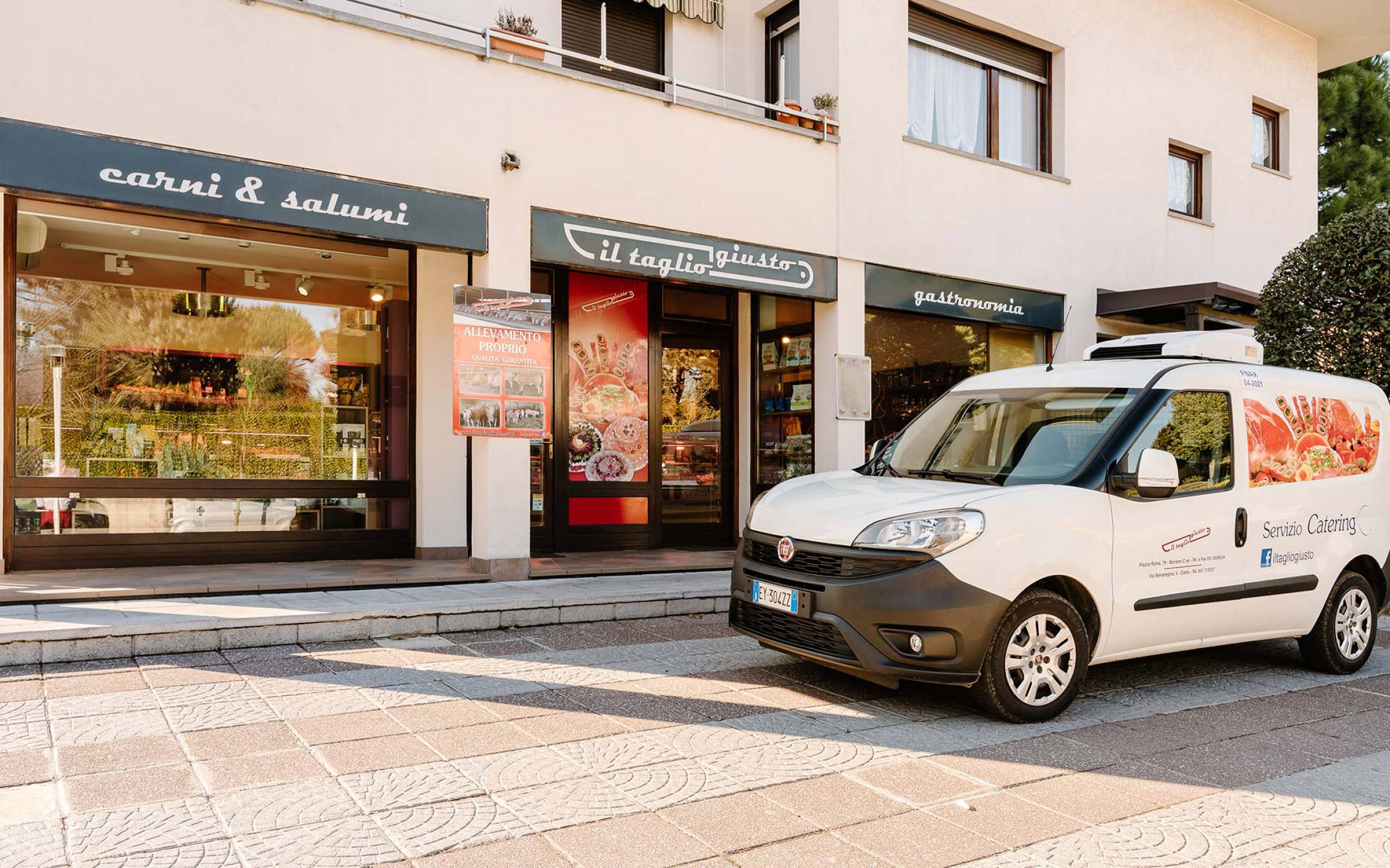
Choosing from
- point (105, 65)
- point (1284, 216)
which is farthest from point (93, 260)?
point (1284, 216)

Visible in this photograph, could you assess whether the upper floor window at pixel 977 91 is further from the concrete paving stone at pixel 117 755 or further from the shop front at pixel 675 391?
the concrete paving stone at pixel 117 755

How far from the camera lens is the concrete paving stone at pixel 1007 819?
3.74 metres

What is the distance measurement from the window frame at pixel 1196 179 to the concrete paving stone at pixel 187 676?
15434 mm

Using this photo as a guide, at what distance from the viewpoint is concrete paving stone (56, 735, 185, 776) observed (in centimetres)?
425

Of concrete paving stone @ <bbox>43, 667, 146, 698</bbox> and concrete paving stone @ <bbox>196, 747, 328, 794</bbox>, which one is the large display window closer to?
concrete paving stone @ <bbox>43, 667, 146, 698</bbox>

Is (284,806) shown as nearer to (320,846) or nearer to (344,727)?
(320,846)

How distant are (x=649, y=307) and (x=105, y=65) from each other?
→ 6245 mm

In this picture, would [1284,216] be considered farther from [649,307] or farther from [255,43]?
[255,43]

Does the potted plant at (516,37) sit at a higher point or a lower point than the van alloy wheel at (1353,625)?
higher

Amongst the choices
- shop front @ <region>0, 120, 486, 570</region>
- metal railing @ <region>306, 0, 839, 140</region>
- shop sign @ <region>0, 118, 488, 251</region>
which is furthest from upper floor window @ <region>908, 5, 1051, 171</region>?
shop front @ <region>0, 120, 486, 570</region>

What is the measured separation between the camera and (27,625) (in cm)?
638

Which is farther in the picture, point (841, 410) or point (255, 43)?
point (841, 410)

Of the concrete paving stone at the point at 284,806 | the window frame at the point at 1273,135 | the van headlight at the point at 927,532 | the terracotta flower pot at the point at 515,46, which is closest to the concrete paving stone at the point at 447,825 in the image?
the concrete paving stone at the point at 284,806

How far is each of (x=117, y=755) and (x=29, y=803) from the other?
23.9 inches
